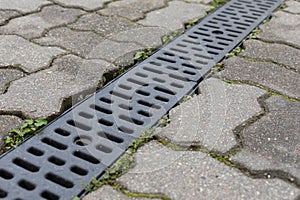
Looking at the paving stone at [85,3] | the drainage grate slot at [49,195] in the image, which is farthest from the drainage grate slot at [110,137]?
the paving stone at [85,3]

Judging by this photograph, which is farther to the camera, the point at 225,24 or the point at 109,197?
the point at 225,24

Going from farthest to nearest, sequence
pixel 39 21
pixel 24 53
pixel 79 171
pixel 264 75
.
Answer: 1. pixel 39 21
2. pixel 24 53
3. pixel 264 75
4. pixel 79 171

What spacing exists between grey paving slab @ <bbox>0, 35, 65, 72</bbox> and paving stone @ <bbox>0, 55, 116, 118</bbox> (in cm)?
6

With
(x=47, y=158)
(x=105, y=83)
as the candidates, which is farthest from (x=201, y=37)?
Result: (x=47, y=158)

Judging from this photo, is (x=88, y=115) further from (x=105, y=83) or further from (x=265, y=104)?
(x=265, y=104)

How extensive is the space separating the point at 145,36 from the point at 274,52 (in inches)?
26.0

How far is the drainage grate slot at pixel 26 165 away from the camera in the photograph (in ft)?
4.75

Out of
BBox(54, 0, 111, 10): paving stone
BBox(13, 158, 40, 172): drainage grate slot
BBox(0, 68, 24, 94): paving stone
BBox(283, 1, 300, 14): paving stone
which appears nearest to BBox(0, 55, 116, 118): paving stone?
BBox(0, 68, 24, 94): paving stone

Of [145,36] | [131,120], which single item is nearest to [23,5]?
[145,36]

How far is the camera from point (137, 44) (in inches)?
89.5

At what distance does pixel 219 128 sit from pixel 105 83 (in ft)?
1.88

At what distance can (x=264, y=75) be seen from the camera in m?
2.01

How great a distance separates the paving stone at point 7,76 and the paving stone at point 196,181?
720mm

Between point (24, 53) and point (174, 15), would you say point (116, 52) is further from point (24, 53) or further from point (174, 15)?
point (174, 15)
